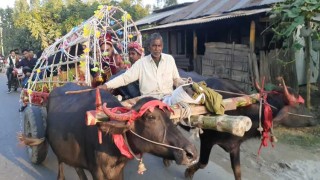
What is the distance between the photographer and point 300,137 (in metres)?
6.27

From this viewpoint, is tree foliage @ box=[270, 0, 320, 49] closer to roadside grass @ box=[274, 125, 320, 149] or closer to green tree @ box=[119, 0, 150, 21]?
roadside grass @ box=[274, 125, 320, 149]

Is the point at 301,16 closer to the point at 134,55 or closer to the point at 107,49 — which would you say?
the point at 134,55

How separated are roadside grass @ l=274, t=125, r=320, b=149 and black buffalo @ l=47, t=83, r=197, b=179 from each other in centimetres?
398

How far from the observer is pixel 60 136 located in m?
3.70

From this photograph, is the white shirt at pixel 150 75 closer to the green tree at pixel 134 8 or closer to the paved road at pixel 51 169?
the paved road at pixel 51 169

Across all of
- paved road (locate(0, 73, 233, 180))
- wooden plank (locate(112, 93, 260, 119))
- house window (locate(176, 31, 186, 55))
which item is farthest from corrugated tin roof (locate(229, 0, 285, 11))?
wooden plank (locate(112, 93, 260, 119))

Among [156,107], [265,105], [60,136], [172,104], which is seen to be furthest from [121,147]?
[265,105]

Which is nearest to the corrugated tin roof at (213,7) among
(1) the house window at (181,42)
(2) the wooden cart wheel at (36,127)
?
(1) the house window at (181,42)

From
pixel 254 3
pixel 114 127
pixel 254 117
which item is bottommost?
pixel 254 117

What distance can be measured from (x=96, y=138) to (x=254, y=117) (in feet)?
6.57

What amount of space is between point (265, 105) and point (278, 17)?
403cm

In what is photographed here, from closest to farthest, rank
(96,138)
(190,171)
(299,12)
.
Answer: (96,138) → (190,171) → (299,12)

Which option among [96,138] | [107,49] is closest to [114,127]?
[96,138]

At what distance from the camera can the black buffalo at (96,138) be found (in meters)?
2.64
